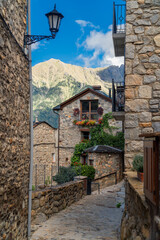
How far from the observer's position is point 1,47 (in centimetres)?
377

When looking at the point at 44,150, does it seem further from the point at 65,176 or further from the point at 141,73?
the point at 141,73

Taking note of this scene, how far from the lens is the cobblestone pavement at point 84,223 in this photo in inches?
220

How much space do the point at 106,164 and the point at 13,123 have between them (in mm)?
11530

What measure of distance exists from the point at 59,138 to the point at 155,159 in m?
17.4

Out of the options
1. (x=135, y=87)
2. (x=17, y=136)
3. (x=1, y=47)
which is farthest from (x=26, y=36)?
(x=135, y=87)

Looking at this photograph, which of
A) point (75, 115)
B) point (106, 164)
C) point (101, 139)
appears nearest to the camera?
point (106, 164)

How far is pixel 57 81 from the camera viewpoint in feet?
262

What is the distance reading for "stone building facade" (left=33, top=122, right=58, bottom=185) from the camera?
18.4 m

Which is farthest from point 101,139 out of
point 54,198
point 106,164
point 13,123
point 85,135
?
point 13,123

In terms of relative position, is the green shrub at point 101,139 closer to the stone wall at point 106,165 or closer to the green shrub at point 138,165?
the stone wall at point 106,165

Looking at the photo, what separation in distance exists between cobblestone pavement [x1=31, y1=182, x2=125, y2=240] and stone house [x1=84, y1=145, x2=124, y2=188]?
5609 millimetres

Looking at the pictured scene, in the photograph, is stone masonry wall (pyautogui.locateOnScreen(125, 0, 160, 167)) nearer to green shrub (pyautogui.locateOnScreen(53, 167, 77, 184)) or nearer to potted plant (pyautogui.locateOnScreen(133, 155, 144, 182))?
potted plant (pyautogui.locateOnScreen(133, 155, 144, 182))

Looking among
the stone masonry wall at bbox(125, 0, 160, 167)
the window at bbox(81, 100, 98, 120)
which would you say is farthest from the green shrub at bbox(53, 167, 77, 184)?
the stone masonry wall at bbox(125, 0, 160, 167)

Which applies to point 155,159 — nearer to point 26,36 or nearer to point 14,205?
point 14,205
